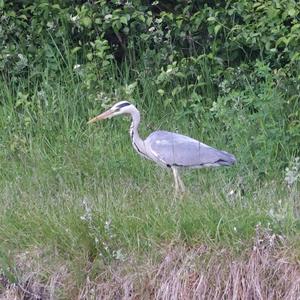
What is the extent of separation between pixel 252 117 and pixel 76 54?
197 cm

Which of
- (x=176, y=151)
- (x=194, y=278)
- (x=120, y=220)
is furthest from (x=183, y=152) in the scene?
(x=194, y=278)

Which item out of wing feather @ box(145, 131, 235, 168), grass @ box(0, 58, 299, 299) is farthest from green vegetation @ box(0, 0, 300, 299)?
wing feather @ box(145, 131, 235, 168)

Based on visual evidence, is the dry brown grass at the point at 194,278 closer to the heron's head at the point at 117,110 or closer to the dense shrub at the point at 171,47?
the heron's head at the point at 117,110

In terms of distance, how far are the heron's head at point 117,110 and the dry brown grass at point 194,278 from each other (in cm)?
161

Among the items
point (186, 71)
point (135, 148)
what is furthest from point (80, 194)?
point (186, 71)

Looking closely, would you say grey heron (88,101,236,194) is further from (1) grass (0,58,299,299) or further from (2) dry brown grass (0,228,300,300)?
(2) dry brown grass (0,228,300,300)

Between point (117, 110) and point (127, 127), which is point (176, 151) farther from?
point (127, 127)

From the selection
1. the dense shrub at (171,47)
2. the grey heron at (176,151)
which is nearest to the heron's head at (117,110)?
the grey heron at (176,151)

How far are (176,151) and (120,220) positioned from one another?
982 mm

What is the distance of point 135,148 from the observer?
725 cm

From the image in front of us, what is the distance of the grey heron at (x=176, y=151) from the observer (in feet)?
22.3

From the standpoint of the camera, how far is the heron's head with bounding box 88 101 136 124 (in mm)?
7336

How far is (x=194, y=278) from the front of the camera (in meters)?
5.90

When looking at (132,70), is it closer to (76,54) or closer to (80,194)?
(76,54)
